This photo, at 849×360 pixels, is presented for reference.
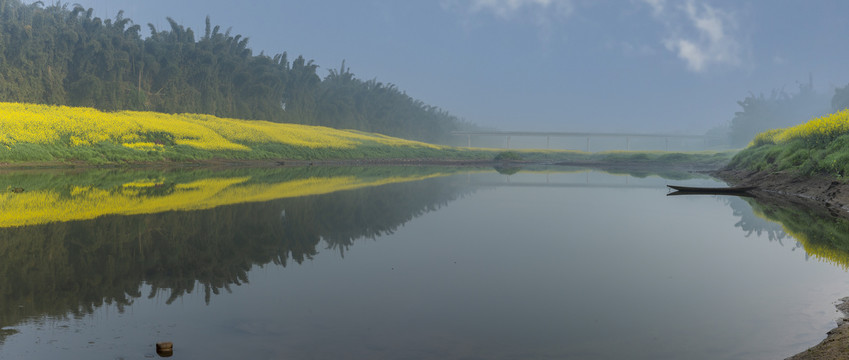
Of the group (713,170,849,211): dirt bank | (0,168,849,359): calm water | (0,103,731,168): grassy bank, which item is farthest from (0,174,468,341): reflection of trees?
(0,103,731,168): grassy bank

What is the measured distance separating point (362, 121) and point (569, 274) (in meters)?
93.6

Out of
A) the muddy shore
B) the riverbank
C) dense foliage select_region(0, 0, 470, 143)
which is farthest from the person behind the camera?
dense foliage select_region(0, 0, 470, 143)

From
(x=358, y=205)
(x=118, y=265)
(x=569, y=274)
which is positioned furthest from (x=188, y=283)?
(x=358, y=205)

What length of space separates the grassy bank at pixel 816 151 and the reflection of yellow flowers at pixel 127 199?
1859cm

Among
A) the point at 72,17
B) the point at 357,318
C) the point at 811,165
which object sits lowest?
the point at 357,318

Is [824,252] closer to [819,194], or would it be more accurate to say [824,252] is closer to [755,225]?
[755,225]

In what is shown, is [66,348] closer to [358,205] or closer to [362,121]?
[358,205]

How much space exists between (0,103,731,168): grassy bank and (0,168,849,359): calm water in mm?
22576

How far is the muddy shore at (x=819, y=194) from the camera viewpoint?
18.1 feet

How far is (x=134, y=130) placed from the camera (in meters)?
45.4

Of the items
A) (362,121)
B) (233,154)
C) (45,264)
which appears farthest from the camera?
(362,121)

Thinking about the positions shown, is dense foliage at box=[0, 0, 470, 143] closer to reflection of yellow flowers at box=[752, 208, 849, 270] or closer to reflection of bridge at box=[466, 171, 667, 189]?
reflection of bridge at box=[466, 171, 667, 189]

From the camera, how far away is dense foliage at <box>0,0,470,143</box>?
49.1m

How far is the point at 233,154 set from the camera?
1886 inches
